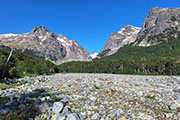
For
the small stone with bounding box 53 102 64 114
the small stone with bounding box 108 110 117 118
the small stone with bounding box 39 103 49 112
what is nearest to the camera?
the small stone with bounding box 108 110 117 118

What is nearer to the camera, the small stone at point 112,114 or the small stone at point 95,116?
the small stone at point 95,116

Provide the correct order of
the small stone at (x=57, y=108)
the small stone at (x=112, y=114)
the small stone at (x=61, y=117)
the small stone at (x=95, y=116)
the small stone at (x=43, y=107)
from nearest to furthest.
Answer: the small stone at (x=61, y=117) < the small stone at (x=95, y=116) < the small stone at (x=112, y=114) < the small stone at (x=57, y=108) < the small stone at (x=43, y=107)

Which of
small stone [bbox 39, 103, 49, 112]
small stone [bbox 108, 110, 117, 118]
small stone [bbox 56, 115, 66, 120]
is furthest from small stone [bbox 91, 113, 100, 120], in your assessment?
small stone [bbox 39, 103, 49, 112]

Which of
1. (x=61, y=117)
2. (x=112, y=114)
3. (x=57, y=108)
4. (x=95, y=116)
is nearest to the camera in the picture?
(x=61, y=117)

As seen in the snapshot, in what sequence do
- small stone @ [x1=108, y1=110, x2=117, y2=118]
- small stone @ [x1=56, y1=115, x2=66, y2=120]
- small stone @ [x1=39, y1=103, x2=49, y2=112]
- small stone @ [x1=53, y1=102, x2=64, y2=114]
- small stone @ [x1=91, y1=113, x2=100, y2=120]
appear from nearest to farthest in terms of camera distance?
1. small stone @ [x1=56, y1=115, x2=66, y2=120]
2. small stone @ [x1=91, y1=113, x2=100, y2=120]
3. small stone @ [x1=108, y1=110, x2=117, y2=118]
4. small stone @ [x1=53, y1=102, x2=64, y2=114]
5. small stone @ [x1=39, y1=103, x2=49, y2=112]

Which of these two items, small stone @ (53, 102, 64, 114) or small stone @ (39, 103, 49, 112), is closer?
small stone @ (53, 102, 64, 114)

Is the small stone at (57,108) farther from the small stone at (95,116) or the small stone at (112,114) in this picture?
the small stone at (112,114)

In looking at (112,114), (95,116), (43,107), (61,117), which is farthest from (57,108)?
(112,114)

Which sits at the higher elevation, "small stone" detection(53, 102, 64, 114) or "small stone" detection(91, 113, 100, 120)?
"small stone" detection(53, 102, 64, 114)

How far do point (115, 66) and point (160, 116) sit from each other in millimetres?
84750

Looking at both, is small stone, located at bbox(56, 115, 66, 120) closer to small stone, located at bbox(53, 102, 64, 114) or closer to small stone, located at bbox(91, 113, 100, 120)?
small stone, located at bbox(53, 102, 64, 114)

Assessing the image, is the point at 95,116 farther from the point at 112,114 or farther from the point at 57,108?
the point at 57,108

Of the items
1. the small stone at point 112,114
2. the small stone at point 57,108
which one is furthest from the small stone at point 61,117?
the small stone at point 112,114

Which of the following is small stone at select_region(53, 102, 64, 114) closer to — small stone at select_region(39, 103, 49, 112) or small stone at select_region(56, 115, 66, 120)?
small stone at select_region(39, 103, 49, 112)
